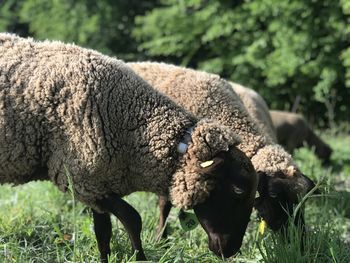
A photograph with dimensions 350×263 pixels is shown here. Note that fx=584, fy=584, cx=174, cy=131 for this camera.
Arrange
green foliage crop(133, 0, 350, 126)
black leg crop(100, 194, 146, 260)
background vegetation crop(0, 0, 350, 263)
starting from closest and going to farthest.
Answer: black leg crop(100, 194, 146, 260) < background vegetation crop(0, 0, 350, 263) < green foliage crop(133, 0, 350, 126)

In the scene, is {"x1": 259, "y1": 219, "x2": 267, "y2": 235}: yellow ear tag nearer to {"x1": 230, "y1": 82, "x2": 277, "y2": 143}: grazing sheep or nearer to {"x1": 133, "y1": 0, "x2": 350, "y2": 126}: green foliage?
{"x1": 230, "y1": 82, "x2": 277, "y2": 143}: grazing sheep

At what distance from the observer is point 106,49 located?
15.1 meters

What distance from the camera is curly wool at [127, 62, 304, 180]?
15.8 feet

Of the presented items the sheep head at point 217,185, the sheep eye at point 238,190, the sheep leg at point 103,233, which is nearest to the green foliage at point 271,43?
the sheep head at point 217,185

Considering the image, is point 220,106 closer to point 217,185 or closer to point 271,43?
point 217,185

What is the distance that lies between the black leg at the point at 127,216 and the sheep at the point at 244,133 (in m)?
1.15

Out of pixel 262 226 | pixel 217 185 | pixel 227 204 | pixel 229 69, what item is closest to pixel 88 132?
pixel 217 185

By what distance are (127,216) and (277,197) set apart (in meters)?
1.35

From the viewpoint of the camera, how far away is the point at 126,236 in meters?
4.41

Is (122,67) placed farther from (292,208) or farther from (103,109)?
(292,208)

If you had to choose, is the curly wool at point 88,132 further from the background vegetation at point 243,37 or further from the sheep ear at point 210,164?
the background vegetation at point 243,37

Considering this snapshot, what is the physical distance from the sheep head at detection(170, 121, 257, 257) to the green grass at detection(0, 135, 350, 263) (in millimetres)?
195

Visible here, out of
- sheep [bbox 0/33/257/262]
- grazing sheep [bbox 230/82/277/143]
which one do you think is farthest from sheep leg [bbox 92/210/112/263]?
grazing sheep [bbox 230/82/277/143]

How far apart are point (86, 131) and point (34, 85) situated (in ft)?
1.55
